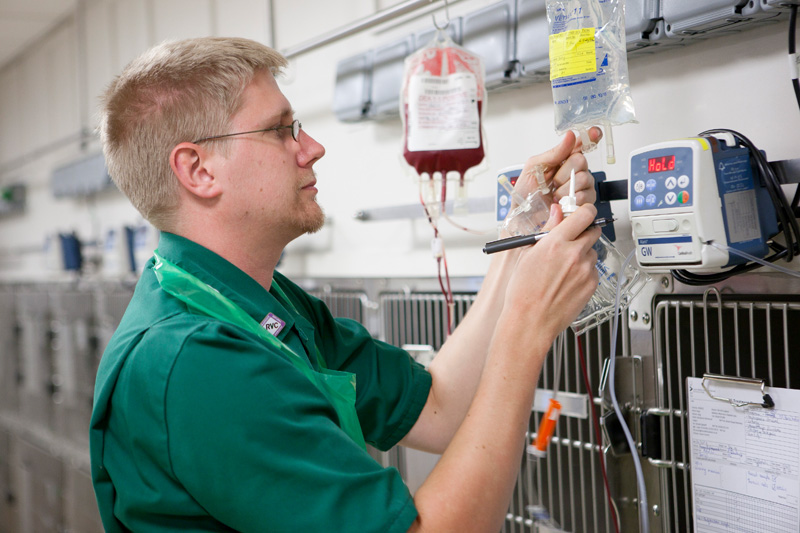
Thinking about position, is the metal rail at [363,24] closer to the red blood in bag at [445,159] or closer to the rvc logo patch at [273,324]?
the red blood in bag at [445,159]

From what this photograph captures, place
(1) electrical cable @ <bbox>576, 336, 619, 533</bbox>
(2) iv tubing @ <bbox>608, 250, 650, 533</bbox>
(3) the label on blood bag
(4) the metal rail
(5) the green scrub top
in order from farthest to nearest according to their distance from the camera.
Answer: (4) the metal rail
(3) the label on blood bag
(1) electrical cable @ <bbox>576, 336, 619, 533</bbox>
(2) iv tubing @ <bbox>608, 250, 650, 533</bbox>
(5) the green scrub top

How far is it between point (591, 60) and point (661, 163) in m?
0.18

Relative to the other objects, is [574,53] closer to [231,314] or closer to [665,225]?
[665,225]

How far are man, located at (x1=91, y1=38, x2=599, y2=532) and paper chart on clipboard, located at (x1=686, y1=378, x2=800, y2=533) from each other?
29 cm

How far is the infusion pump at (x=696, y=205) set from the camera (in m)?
0.92

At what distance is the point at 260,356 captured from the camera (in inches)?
34.0

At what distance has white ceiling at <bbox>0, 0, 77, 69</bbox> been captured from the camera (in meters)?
3.33

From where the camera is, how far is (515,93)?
4.91 feet

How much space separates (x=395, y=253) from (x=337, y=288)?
0.19m

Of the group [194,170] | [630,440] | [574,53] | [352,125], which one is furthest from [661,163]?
[352,125]

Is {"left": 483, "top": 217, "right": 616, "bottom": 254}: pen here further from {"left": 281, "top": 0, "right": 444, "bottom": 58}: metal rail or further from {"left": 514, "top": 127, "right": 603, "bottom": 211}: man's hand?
{"left": 281, "top": 0, "right": 444, "bottom": 58}: metal rail

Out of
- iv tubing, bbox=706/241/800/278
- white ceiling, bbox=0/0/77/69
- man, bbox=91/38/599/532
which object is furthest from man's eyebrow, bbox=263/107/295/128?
white ceiling, bbox=0/0/77/69

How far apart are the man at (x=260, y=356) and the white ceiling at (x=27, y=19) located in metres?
2.65

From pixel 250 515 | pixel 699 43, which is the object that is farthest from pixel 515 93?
pixel 250 515
